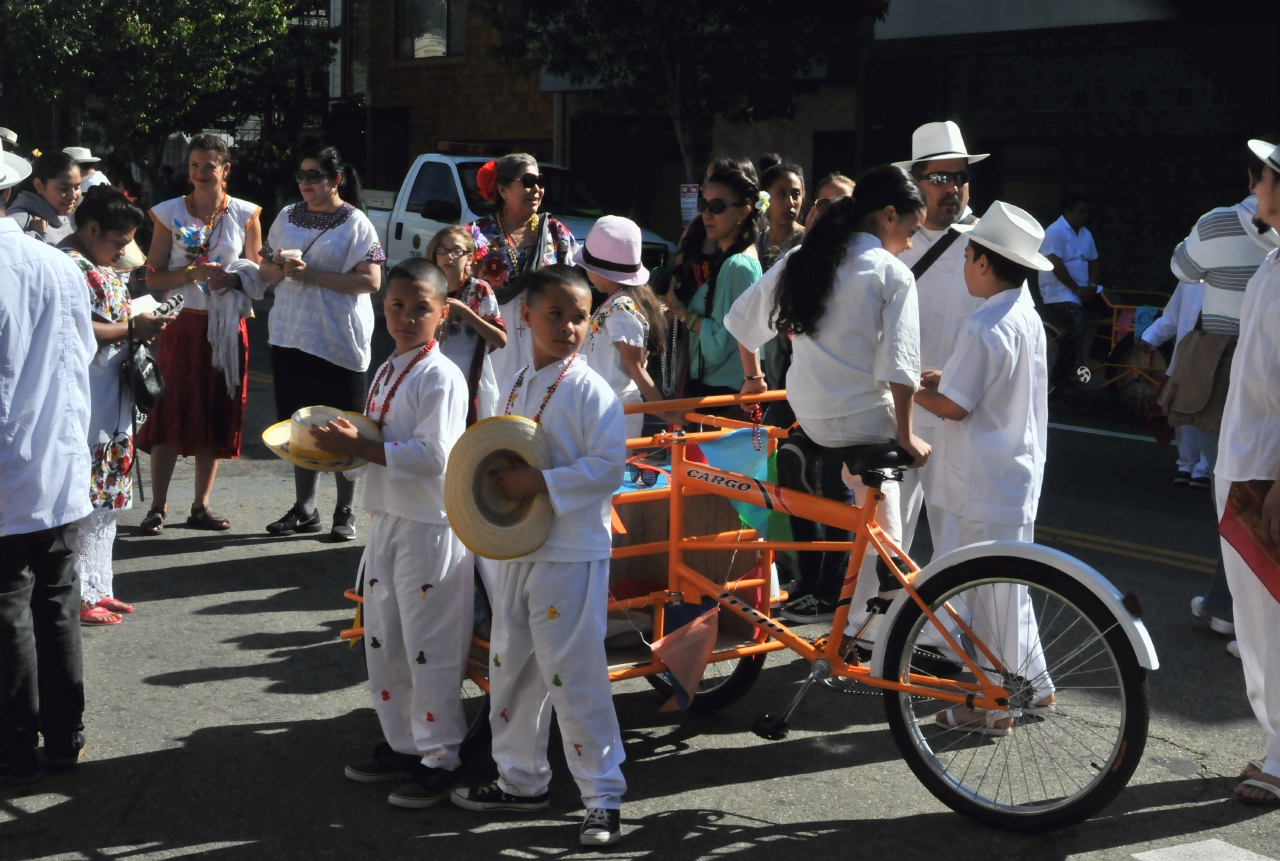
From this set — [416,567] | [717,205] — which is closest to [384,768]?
[416,567]

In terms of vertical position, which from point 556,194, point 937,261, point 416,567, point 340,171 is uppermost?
point 556,194

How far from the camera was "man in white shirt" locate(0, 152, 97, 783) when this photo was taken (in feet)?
14.0

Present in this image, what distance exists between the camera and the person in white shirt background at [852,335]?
4.75 meters

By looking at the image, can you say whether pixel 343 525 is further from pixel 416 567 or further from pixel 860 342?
pixel 860 342

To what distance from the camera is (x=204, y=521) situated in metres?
7.72

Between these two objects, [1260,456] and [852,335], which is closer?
[1260,456]

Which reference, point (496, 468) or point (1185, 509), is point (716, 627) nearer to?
point (496, 468)

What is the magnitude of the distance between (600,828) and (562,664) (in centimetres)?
47

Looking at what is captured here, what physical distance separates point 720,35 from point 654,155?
5699mm

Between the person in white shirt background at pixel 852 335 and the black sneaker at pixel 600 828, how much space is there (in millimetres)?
1105

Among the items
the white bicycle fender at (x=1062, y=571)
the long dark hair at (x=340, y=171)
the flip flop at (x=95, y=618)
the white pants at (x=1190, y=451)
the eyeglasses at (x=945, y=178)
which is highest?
the long dark hair at (x=340, y=171)

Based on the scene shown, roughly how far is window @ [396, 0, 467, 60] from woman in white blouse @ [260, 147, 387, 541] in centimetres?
2082

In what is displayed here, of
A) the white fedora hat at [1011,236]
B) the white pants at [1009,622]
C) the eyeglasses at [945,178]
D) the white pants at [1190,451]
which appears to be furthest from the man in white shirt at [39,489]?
the white pants at [1190,451]

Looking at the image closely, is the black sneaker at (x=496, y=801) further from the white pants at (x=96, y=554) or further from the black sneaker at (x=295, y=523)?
the black sneaker at (x=295, y=523)
